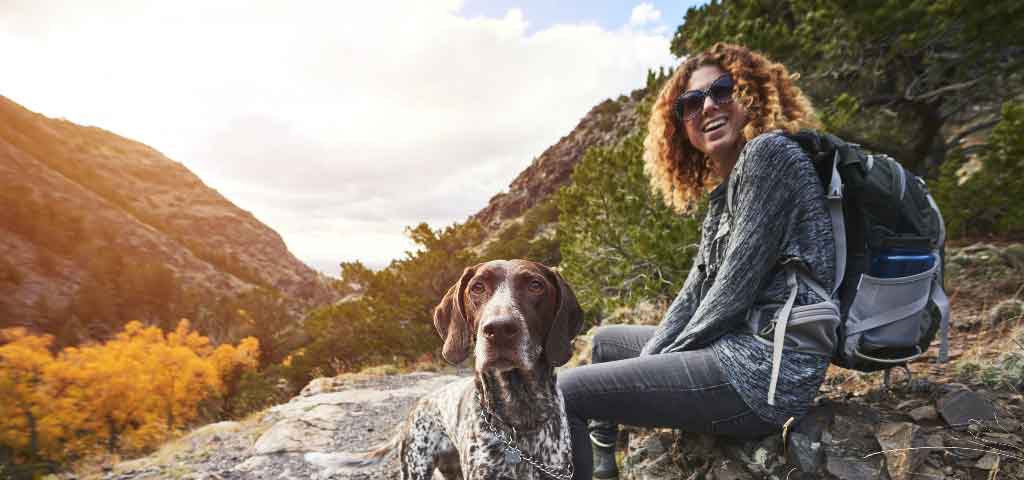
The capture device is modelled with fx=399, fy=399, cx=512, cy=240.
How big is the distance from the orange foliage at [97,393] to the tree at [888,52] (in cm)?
1127

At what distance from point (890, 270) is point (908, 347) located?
36 cm

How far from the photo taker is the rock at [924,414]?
1.93m

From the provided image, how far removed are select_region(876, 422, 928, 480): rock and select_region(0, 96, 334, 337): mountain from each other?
33.2 m

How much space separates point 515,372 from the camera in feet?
6.98

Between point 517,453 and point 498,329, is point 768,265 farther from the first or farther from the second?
point 517,453

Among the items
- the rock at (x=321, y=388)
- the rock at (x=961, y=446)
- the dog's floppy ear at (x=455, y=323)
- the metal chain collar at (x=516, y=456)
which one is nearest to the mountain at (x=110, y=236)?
the rock at (x=321, y=388)

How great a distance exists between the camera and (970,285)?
4.57 m

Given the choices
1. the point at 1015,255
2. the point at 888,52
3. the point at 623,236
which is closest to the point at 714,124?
the point at 623,236

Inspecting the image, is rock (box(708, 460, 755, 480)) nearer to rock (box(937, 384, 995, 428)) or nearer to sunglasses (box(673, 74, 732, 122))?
rock (box(937, 384, 995, 428))

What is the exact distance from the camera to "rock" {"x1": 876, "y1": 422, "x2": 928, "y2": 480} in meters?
1.72

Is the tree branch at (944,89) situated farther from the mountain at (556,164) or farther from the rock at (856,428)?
the mountain at (556,164)

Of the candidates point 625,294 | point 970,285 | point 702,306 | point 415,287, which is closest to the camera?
point 702,306

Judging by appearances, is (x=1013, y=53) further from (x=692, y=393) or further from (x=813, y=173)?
(x=692, y=393)

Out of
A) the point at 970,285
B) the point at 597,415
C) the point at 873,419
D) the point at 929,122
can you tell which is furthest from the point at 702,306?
the point at 929,122
